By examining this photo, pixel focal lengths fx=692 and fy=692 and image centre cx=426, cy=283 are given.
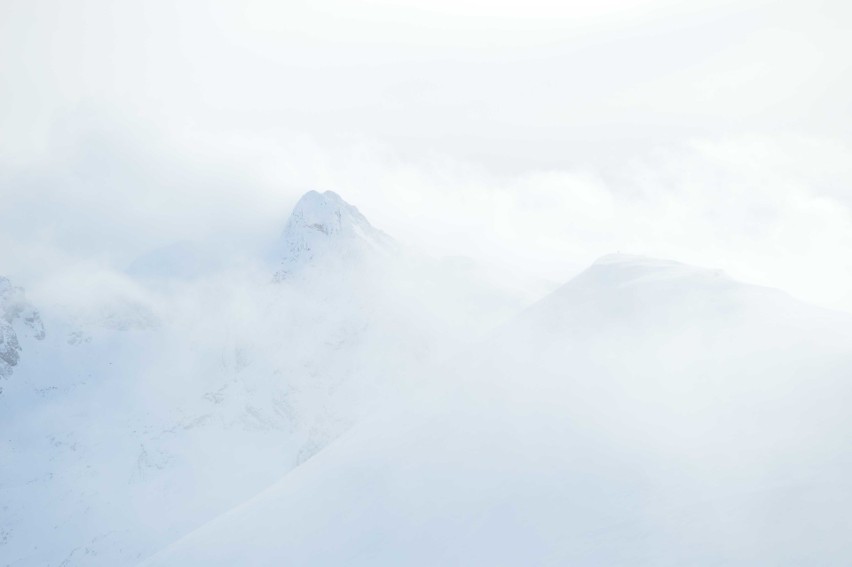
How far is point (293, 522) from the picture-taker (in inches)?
1921

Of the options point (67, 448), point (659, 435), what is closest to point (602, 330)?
point (659, 435)

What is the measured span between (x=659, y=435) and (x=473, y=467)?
12285mm

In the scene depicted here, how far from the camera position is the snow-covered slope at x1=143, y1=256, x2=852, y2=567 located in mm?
32656

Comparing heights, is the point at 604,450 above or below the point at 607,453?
above

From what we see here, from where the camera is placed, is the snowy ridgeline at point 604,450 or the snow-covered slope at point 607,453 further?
the snowy ridgeline at point 604,450

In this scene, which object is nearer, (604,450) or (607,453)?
(607,453)

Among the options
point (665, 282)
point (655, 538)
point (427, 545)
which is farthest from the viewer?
point (665, 282)

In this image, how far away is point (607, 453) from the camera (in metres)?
42.2

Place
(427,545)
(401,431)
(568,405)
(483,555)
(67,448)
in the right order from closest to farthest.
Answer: (483,555) → (427,545) → (568,405) → (401,431) → (67,448)

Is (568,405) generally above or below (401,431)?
below

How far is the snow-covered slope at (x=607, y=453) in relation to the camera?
107ft

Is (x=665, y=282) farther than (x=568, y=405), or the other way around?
(x=665, y=282)

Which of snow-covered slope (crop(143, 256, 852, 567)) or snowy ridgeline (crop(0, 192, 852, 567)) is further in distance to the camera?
snowy ridgeline (crop(0, 192, 852, 567))

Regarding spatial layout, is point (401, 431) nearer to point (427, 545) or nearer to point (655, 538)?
point (427, 545)
